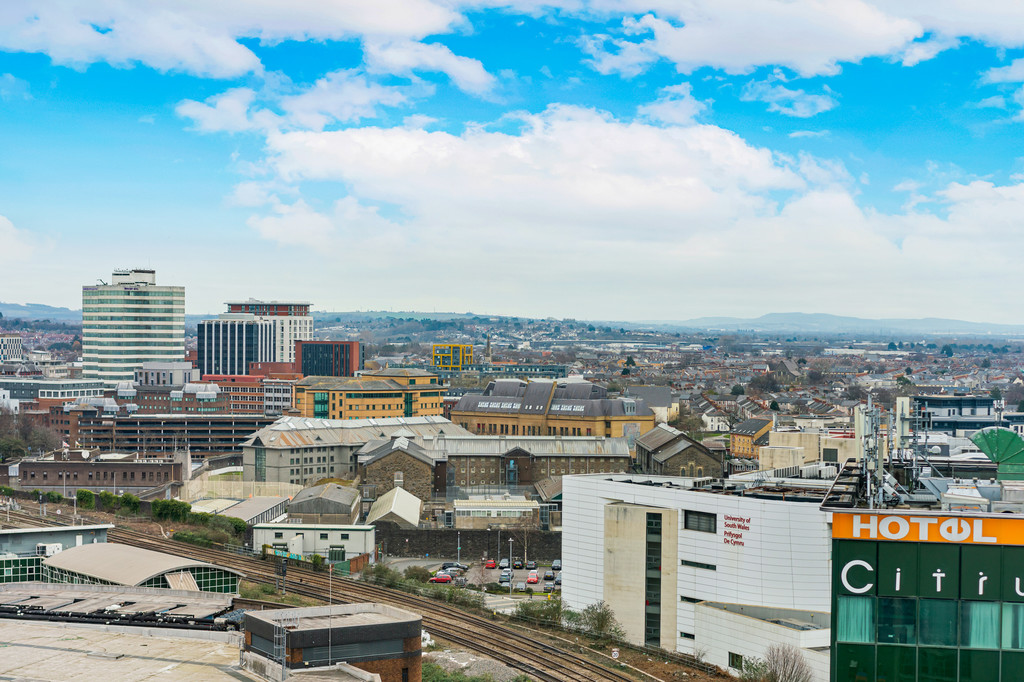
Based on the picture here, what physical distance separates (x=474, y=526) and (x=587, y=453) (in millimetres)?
21593

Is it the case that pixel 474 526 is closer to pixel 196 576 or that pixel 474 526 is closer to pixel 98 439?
pixel 196 576

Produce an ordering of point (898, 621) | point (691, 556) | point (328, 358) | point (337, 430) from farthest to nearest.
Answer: point (328, 358), point (337, 430), point (691, 556), point (898, 621)

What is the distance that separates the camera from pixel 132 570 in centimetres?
4356

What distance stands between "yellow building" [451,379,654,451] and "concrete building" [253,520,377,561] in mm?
42360

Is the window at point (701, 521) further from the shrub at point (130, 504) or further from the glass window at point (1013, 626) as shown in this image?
the shrub at point (130, 504)

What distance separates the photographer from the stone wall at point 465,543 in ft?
213

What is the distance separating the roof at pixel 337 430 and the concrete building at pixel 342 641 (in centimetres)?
5874

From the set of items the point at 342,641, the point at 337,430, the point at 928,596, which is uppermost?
the point at 928,596

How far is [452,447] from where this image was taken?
3455 inches

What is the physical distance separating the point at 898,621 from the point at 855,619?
2.62 ft

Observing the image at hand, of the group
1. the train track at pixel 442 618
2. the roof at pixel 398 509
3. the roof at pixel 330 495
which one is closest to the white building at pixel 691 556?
the train track at pixel 442 618

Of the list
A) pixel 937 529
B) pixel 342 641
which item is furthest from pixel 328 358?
pixel 937 529

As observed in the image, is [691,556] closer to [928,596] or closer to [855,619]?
[855,619]

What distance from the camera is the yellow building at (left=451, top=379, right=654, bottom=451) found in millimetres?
104750
